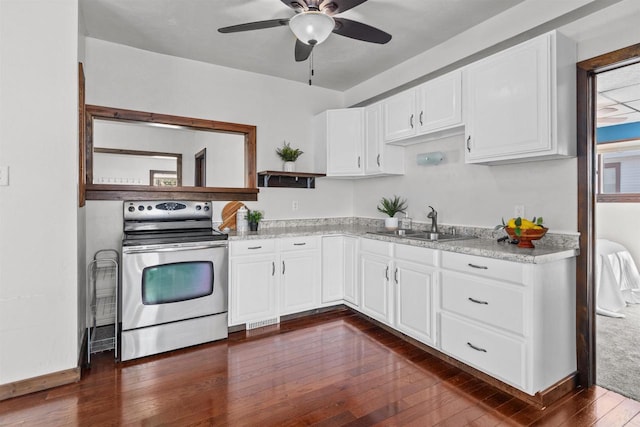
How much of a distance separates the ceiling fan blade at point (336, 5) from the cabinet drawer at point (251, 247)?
1918 mm

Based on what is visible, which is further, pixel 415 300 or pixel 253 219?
pixel 253 219

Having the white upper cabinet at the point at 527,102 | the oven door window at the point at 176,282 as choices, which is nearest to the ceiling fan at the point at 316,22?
the white upper cabinet at the point at 527,102

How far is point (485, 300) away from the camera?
2.17 metres

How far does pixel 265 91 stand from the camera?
380 cm

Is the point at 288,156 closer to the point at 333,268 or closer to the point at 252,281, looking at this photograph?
the point at 333,268

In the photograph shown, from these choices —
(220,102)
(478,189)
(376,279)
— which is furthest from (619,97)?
(220,102)

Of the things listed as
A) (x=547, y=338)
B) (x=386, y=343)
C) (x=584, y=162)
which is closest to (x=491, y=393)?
(x=547, y=338)

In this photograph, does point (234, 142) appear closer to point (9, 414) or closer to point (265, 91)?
point (265, 91)

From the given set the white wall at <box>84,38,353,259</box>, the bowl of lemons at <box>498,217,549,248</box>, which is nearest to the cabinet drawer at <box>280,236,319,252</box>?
the white wall at <box>84,38,353,259</box>

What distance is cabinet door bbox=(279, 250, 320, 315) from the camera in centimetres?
324

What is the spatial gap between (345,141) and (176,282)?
2232 mm

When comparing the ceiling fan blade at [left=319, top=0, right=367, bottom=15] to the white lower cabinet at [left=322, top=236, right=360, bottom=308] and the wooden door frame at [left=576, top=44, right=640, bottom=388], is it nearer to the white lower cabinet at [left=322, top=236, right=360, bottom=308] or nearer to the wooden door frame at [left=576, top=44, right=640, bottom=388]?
the wooden door frame at [left=576, top=44, right=640, bottom=388]

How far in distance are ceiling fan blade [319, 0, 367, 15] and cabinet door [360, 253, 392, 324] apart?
1.92m

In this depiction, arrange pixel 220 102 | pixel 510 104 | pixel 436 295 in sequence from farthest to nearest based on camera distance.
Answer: pixel 220 102, pixel 436 295, pixel 510 104
